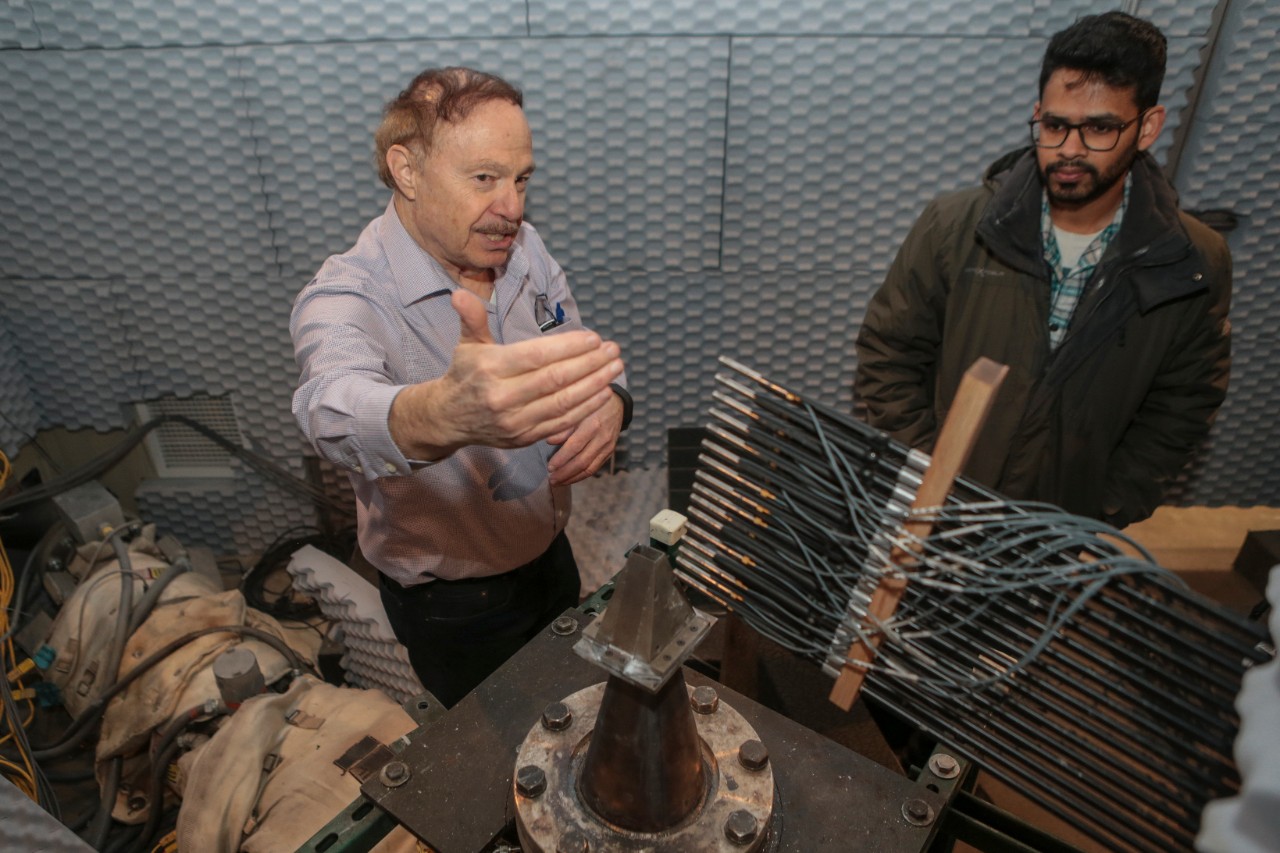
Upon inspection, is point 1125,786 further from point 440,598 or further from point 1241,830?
point 440,598

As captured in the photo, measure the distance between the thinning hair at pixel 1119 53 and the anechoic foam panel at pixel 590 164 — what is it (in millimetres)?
648

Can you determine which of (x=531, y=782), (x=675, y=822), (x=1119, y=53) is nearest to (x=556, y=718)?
(x=531, y=782)

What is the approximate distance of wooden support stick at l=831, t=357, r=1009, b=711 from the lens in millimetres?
888

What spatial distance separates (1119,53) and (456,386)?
1851 millimetres

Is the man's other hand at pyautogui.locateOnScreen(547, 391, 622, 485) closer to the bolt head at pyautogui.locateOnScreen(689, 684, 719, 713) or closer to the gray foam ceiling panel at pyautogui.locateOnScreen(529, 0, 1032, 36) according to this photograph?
the bolt head at pyautogui.locateOnScreen(689, 684, 719, 713)

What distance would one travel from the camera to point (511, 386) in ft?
3.42

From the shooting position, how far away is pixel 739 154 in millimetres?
2719

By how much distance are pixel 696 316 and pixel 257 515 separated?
2.20 m

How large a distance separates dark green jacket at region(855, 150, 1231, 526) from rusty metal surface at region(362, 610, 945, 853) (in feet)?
4.41

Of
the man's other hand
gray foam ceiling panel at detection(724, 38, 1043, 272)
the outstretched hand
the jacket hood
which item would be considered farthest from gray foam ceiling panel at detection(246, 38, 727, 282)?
the outstretched hand

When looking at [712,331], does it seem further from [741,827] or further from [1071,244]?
[741,827]

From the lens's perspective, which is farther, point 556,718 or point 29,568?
point 29,568

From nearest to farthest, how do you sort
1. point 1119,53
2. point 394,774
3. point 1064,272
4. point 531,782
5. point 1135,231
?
point 531,782 → point 394,774 → point 1119,53 → point 1135,231 → point 1064,272

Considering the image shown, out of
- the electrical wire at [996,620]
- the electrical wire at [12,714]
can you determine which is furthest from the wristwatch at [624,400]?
the electrical wire at [12,714]
